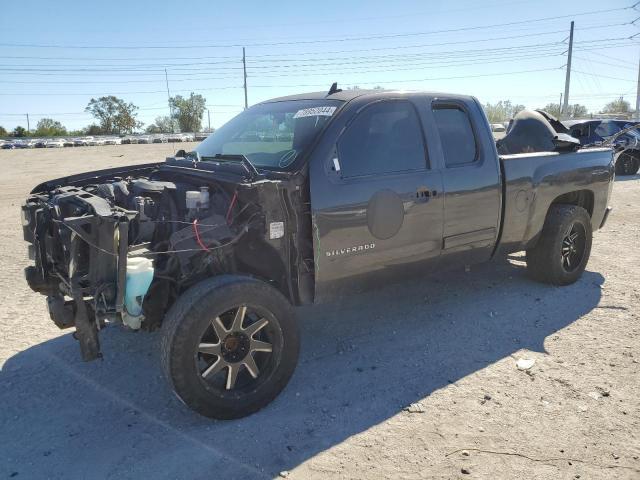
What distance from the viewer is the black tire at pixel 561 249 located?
5.22m

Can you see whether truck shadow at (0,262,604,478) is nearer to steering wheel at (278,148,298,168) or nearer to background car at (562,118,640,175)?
steering wheel at (278,148,298,168)

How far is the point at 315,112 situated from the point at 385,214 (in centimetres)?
94

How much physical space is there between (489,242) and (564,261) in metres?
1.48

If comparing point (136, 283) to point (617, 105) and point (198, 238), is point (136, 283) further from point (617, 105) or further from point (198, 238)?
point (617, 105)

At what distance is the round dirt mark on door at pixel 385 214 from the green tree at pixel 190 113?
82.3 m

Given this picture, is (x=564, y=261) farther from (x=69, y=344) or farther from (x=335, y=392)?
(x=69, y=344)

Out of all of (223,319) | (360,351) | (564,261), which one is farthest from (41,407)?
(564,261)

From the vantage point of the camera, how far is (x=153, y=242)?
10.8 ft

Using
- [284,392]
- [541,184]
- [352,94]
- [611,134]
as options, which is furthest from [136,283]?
[611,134]

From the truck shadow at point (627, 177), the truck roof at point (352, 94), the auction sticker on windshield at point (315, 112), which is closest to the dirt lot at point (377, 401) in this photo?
the auction sticker on windshield at point (315, 112)

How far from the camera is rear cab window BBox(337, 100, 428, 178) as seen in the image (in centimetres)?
363

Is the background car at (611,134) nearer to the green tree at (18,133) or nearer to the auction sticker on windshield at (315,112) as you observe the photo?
the auction sticker on windshield at (315,112)

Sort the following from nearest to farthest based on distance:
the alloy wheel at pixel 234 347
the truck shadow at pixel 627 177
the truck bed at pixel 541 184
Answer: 1. the alloy wheel at pixel 234 347
2. the truck bed at pixel 541 184
3. the truck shadow at pixel 627 177

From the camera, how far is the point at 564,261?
5504 millimetres
